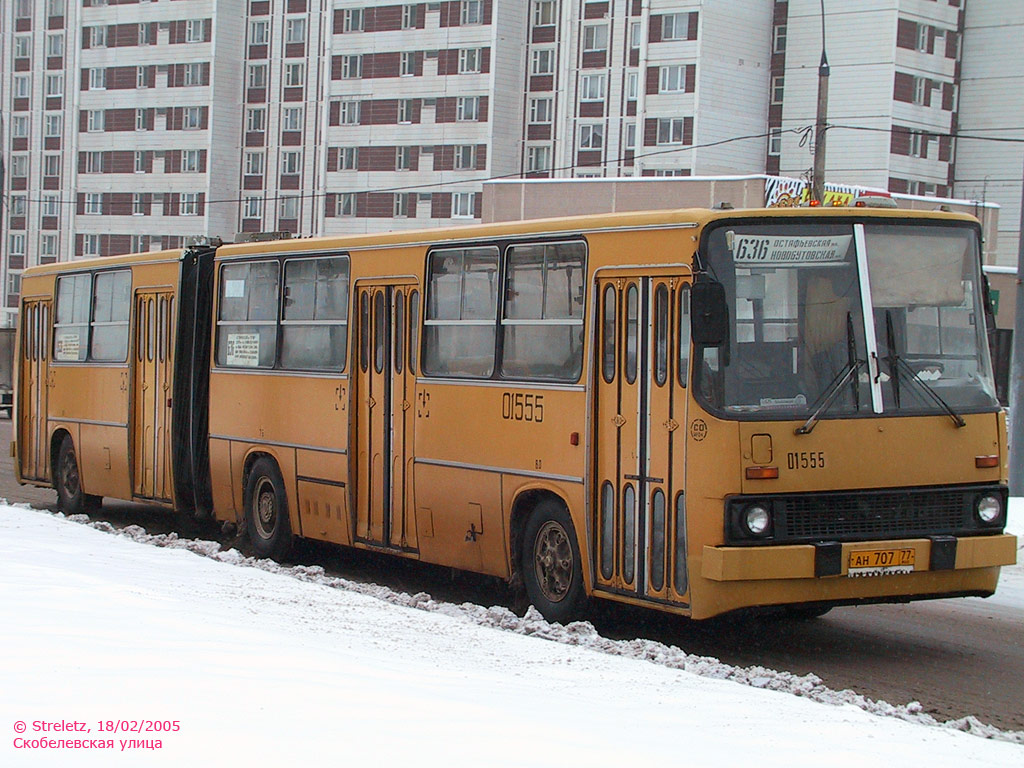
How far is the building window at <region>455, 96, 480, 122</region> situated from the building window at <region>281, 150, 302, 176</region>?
10.1m

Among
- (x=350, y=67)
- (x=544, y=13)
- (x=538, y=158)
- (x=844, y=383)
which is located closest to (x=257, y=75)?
(x=350, y=67)

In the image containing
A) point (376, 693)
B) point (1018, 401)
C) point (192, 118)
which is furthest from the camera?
point (192, 118)

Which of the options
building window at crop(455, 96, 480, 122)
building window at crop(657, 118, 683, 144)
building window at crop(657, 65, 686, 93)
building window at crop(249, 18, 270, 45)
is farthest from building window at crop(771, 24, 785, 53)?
building window at crop(249, 18, 270, 45)

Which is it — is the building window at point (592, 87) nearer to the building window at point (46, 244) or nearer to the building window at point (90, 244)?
the building window at point (90, 244)

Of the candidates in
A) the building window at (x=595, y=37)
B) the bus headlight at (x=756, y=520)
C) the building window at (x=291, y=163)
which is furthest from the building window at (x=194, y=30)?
the bus headlight at (x=756, y=520)

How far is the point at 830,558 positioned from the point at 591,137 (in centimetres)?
6669

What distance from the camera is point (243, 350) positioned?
1532cm

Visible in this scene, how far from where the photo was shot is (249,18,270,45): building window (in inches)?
3259

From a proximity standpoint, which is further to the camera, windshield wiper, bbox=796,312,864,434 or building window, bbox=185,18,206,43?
building window, bbox=185,18,206,43

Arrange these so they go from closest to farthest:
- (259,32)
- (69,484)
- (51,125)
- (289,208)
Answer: (69,484)
(289,208)
(259,32)
(51,125)

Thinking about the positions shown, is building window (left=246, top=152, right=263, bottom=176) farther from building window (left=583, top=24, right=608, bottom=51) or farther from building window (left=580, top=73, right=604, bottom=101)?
building window (left=583, top=24, right=608, bottom=51)

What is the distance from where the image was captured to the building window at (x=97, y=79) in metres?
85.9

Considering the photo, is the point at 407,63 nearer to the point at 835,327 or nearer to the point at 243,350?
the point at 243,350

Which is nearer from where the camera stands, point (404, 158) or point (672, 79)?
point (672, 79)
